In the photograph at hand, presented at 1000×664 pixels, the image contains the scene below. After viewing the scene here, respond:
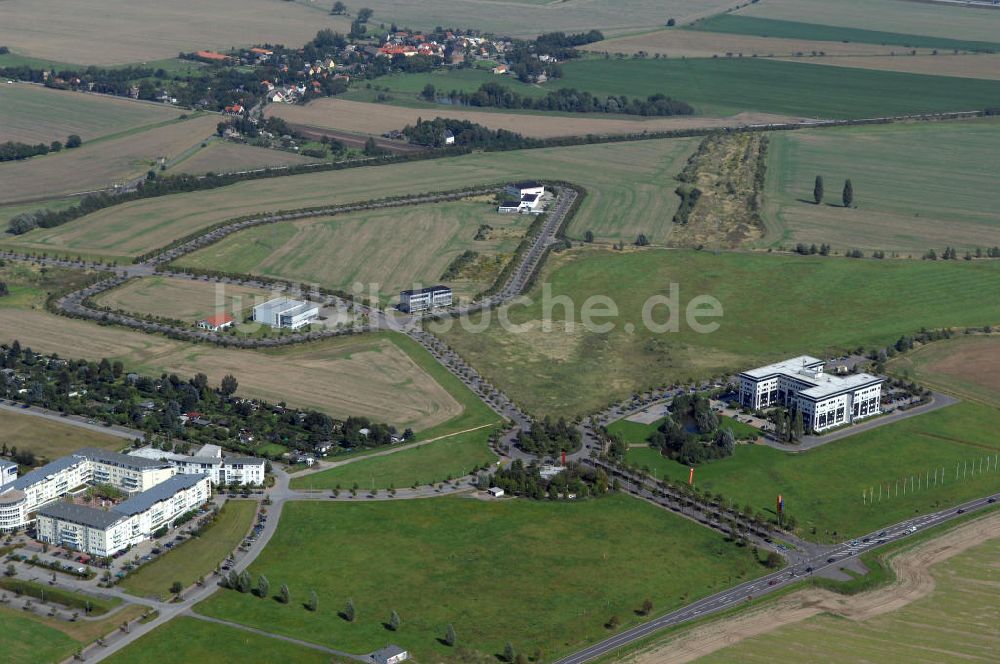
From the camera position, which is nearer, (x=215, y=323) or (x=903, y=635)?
(x=903, y=635)

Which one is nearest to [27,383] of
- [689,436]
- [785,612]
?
[689,436]

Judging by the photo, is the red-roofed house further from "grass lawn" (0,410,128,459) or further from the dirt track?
the dirt track

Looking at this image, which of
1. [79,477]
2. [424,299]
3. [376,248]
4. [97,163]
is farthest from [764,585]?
[97,163]

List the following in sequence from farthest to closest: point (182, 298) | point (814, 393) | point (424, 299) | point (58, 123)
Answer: point (58, 123) → point (182, 298) → point (424, 299) → point (814, 393)

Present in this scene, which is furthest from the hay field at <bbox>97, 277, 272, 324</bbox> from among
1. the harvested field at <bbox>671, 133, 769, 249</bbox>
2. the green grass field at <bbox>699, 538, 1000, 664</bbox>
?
the green grass field at <bbox>699, 538, 1000, 664</bbox>

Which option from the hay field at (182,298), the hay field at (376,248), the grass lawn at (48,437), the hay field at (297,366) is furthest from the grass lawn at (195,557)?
the hay field at (376,248)

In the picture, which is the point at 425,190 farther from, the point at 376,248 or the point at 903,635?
the point at 903,635
